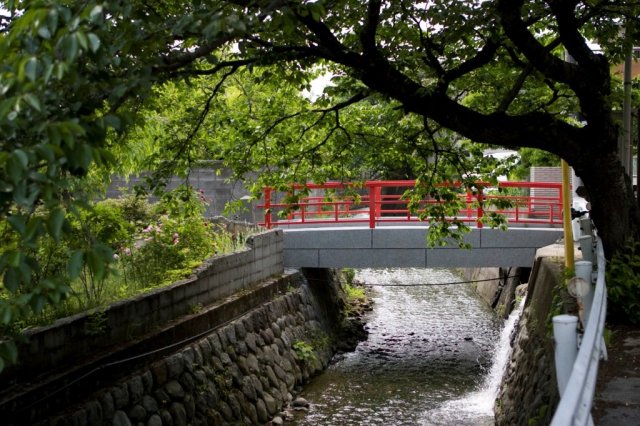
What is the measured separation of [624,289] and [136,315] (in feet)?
19.1

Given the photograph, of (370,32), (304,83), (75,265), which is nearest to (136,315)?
(304,83)

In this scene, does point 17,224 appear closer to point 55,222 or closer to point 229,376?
point 55,222

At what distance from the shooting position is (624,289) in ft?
24.4

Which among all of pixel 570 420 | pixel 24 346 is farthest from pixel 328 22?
pixel 570 420

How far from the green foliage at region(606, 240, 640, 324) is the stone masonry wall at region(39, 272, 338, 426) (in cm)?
532

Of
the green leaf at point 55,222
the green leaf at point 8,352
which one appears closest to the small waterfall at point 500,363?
the green leaf at point 8,352

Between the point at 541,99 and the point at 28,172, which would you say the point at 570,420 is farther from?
the point at 541,99

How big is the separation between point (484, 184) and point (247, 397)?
16.1 feet

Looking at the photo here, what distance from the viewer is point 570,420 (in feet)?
8.03

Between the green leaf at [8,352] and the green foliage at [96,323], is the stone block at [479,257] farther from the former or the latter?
the green leaf at [8,352]

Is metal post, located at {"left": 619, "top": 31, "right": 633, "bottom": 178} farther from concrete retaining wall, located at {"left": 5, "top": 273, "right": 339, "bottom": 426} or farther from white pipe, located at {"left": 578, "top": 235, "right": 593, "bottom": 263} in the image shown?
concrete retaining wall, located at {"left": 5, "top": 273, "right": 339, "bottom": 426}

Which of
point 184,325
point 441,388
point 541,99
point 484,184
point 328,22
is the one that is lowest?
point 441,388

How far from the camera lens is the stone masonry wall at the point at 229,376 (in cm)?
781

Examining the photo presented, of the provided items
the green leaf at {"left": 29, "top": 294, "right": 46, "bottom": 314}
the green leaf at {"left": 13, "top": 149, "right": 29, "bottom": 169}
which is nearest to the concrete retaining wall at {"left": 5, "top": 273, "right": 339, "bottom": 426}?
the green leaf at {"left": 29, "top": 294, "right": 46, "bottom": 314}
